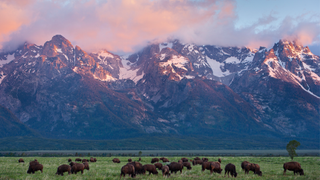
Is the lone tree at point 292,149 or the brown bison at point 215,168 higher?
the lone tree at point 292,149

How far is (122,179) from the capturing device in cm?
4444

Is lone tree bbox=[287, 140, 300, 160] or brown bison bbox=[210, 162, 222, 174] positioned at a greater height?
lone tree bbox=[287, 140, 300, 160]

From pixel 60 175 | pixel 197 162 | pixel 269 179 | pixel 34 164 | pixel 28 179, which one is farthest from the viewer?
pixel 197 162

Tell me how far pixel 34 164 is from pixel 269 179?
39713 mm

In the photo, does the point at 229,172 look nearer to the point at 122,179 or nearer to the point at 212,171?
the point at 212,171

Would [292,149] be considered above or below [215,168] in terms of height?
above

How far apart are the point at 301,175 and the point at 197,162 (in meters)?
30.8

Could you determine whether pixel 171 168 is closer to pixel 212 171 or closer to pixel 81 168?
pixel 212 171

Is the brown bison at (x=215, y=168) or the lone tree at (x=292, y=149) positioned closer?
the brown bison at (x=215, y=168)

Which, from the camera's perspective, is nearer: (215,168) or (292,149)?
(215,168)

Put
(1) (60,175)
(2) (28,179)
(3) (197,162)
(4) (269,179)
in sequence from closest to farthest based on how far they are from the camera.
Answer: (2) (28,179) → (4) (269,179) → (1) (60,175) → (3) (197,162)

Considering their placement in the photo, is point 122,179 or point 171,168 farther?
point 171,168

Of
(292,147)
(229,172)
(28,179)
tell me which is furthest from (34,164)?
(292,147)

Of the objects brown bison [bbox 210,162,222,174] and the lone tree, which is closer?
brown bison [bbox 210,162,222,174]
